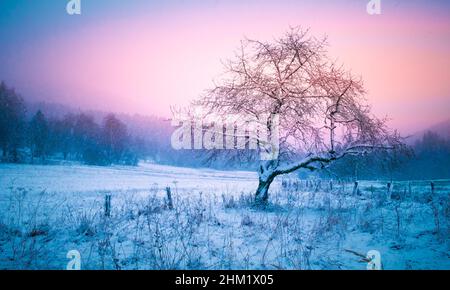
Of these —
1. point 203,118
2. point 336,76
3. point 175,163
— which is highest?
point 336,76

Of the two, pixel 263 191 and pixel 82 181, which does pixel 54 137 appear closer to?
pixel 82 181

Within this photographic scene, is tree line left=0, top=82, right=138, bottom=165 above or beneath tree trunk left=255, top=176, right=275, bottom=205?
above

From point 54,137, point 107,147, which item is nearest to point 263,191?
point 107,147

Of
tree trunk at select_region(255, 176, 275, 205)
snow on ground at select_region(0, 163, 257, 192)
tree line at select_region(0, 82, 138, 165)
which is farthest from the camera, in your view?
tree line at select_region(0, 82, 138, 165)

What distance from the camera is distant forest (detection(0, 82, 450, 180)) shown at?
9859mm

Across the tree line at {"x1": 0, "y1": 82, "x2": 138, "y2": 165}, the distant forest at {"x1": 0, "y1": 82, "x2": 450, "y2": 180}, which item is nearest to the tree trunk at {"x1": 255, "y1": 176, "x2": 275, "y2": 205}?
the distant forest at {"x1": 0, "y1": 82, "x2": 450, "y2": 180}

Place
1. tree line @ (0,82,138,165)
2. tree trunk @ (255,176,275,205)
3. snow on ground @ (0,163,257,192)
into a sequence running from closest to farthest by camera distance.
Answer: tree trunk @ (255,176,275,205)
snow on ground @ (0,163,257,192)
tree line @ (0,82,138,165)

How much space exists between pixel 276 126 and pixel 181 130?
3.83 m

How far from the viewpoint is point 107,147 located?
56.0m

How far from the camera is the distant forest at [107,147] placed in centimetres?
986

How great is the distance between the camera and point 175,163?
2840 inches

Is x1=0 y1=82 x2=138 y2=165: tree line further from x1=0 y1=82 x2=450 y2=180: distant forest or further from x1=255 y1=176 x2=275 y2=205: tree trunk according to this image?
x1=255 y1=176 x2=275 y2=205: tree trunk
